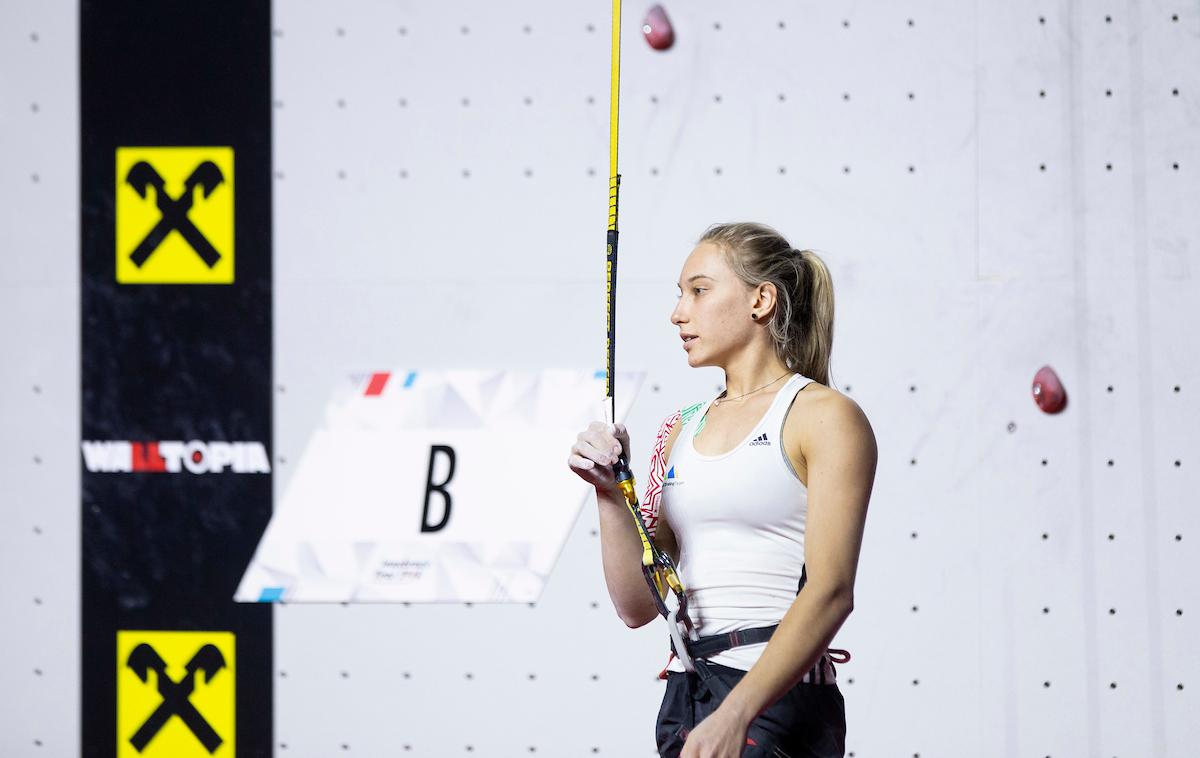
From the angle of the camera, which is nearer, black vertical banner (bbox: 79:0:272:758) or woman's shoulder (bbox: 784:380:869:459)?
woman's shoulder (bbox: 784:380:869:459)

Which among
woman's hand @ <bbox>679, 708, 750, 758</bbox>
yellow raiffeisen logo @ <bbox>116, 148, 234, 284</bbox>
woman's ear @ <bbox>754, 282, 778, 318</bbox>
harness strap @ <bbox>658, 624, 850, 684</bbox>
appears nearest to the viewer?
woman's hand @ <bbox>679, 708, 750, 758</bbox>

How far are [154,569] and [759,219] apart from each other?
1492mm

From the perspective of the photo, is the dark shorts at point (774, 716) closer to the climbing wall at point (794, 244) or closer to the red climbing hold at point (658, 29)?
the climbing wall at point (794, 244)

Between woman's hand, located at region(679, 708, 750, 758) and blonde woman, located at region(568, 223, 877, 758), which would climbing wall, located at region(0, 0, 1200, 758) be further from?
woman's hand, located at region(679, 708, 750, 758)

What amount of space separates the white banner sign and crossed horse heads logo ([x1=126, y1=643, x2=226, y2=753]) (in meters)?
0.18

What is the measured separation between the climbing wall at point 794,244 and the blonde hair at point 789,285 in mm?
866

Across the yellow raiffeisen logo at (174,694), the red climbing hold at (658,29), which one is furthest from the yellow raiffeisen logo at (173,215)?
the red climbing hold at (658,29)

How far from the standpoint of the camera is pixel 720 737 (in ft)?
3.11

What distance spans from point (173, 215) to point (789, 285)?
59.8 inches

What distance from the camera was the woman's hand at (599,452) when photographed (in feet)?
3.55

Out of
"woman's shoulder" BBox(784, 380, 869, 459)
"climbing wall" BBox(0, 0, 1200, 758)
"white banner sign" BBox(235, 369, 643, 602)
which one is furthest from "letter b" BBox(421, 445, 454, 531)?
"woman's shoulder" BBox(784, 380, 869, 459)

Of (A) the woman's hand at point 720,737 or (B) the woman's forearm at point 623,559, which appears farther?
(B) the woman's forearm at point 623,559

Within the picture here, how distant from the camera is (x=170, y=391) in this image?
6.91 ft

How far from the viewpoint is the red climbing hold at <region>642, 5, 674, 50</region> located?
6.78 feet
